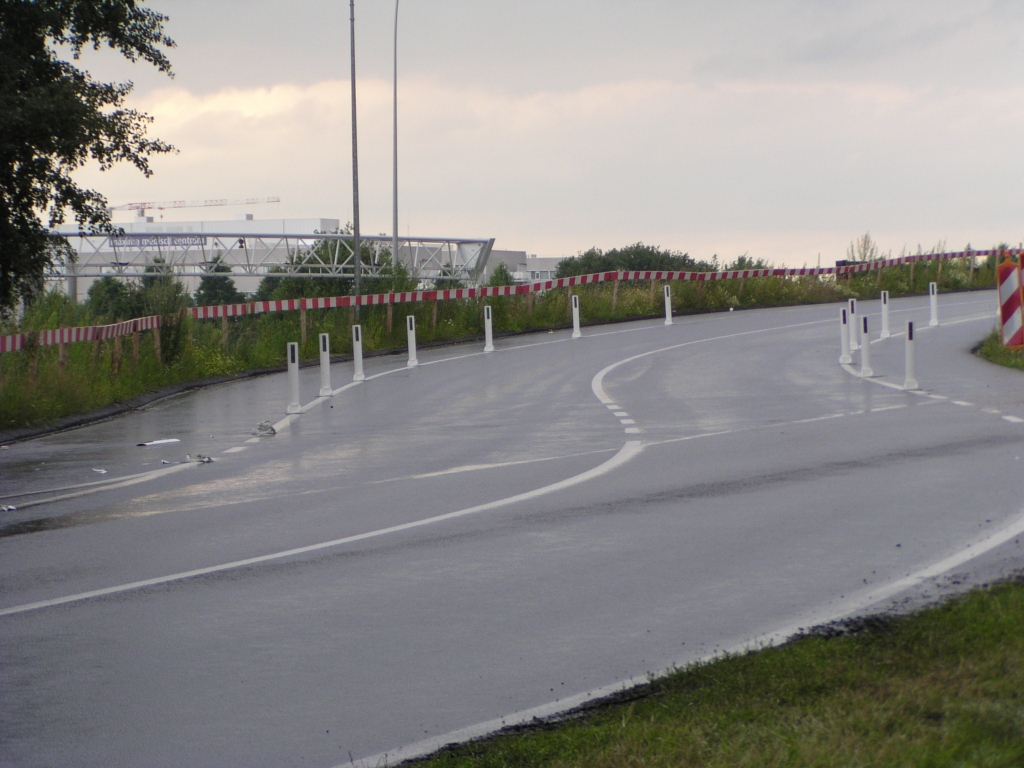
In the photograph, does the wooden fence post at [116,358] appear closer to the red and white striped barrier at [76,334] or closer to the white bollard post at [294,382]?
the red and white striped barrier at [76,334]

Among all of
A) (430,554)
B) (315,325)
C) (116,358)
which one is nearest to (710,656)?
(430,554)

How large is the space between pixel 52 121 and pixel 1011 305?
13.4 m

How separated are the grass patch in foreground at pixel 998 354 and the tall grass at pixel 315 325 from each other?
15933 mm

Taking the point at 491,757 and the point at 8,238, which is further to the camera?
the point at 8,238

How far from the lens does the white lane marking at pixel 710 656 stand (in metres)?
4.85

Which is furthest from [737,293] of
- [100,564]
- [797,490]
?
[100,564]

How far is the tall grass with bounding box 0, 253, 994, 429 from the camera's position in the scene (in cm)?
2159

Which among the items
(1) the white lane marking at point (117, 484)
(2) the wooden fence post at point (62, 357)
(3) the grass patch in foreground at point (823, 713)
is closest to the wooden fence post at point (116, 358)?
(2) the wooden fence post at point (62, 357)

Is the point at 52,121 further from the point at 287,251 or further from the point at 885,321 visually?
the point at 287,251

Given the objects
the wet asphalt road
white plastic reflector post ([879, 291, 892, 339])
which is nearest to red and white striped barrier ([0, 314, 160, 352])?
the wet asphalt road

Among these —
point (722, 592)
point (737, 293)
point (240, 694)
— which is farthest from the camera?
point (737, 293)

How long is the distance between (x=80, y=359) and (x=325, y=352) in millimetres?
5070

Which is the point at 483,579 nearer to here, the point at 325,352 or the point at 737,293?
the point at 325,352

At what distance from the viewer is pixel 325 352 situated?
23156 millimetres
